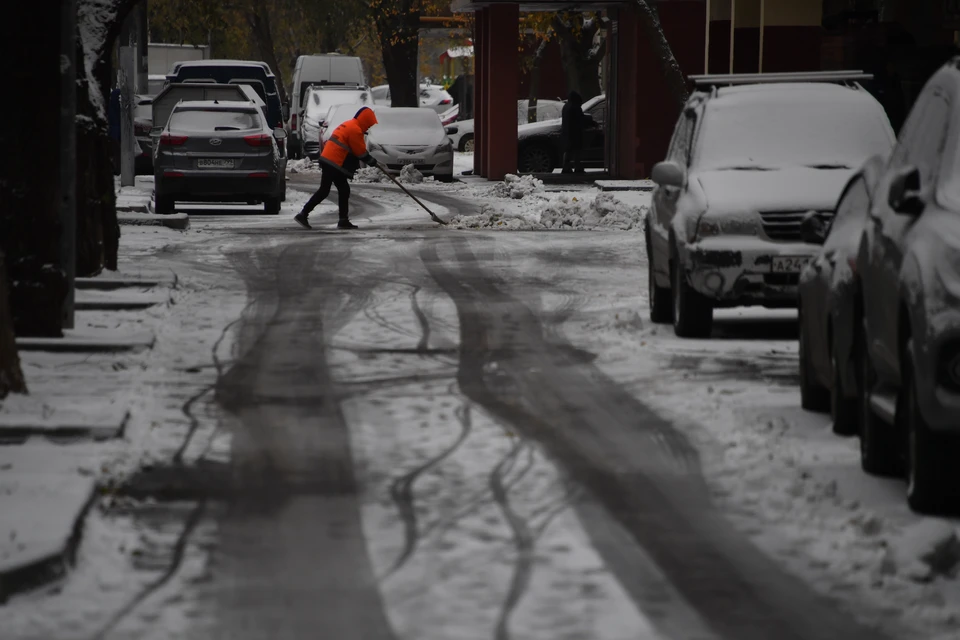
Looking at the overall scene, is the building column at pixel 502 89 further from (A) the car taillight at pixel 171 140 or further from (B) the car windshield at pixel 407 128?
(A) the car taillight at pixel 171 140

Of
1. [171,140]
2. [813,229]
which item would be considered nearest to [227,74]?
[171,140]

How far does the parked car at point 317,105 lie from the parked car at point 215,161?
16706mm

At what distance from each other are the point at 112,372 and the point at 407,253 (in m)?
9.29

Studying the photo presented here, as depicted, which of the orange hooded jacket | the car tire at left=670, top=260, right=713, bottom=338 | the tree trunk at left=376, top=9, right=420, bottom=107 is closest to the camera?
the car tire at left=670, top=260, right=713, bottom=338

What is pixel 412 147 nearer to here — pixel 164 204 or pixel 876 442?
pixel 164 204

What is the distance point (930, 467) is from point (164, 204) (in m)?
20.8

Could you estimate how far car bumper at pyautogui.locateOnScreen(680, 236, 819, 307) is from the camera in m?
12.4

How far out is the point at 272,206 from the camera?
1061 inches

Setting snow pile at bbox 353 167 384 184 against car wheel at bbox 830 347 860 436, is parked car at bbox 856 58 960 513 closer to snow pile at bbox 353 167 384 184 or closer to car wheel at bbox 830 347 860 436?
car wheel at bbox 830 347 860 436

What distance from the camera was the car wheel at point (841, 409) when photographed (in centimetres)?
873

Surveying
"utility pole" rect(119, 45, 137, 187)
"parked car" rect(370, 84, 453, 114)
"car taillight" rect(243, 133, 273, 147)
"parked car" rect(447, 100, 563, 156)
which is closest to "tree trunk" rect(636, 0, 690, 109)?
"car taillight" rect(243, 133, 273, 147)

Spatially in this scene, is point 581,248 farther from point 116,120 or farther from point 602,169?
point 602,169

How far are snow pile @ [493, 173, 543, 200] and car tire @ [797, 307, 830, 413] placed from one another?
71.5ft

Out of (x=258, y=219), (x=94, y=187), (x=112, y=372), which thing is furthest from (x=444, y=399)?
(x=258, y=219)
